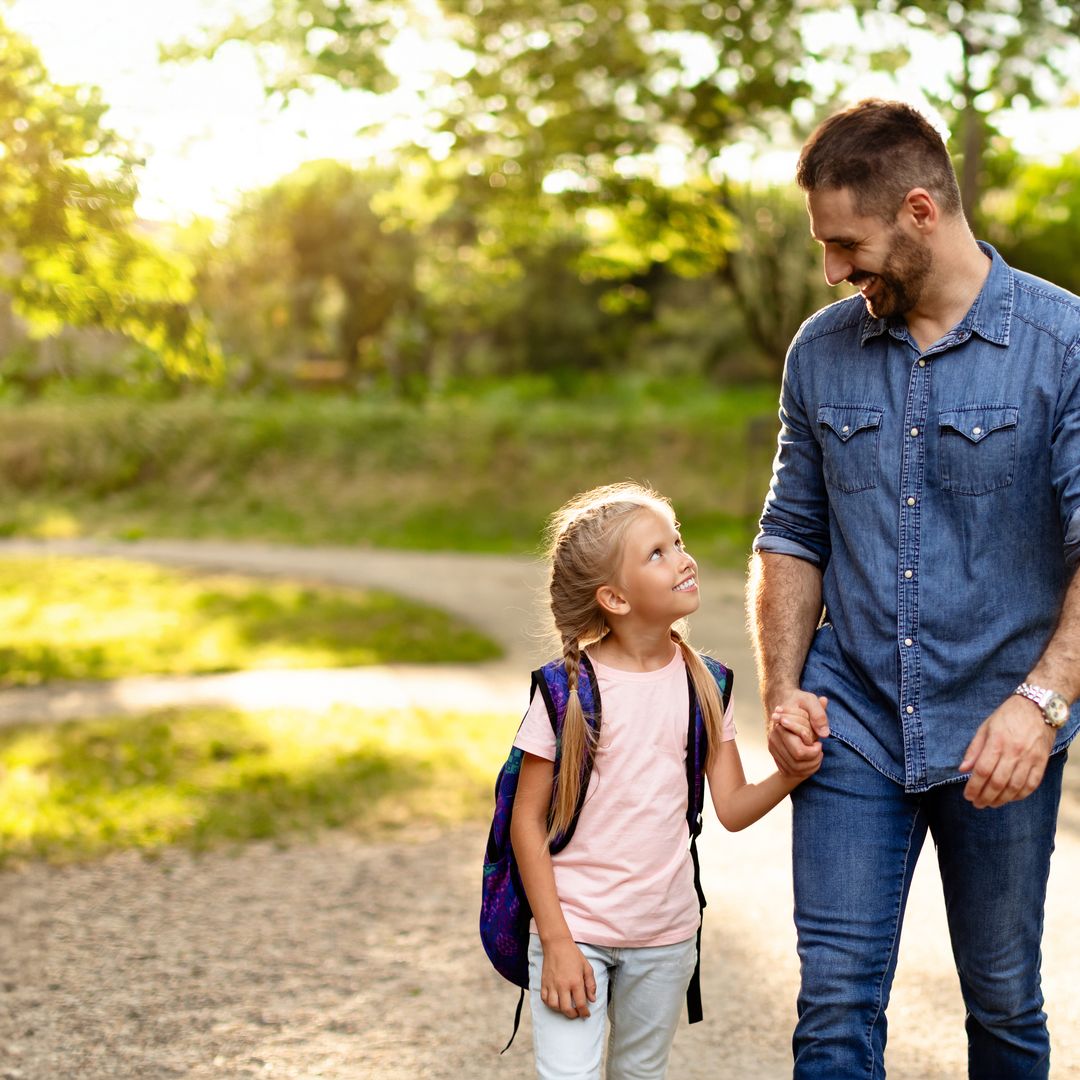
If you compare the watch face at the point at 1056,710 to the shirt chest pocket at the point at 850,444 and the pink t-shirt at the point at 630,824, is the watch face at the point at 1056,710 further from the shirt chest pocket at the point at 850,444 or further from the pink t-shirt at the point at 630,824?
the pink t-shirt at the point at 630,824

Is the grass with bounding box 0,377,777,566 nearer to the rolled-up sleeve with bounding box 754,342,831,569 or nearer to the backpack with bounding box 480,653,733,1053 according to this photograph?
the rolled-up sleeve with bounding box 754,342,831,569

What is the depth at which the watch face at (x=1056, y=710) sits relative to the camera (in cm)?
225

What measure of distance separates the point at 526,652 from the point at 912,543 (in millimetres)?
7265

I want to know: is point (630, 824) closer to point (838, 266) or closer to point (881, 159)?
point (838, 266)

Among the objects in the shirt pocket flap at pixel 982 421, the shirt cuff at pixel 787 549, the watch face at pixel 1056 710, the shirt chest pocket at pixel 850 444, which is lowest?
the watch face at pixel 1056 710

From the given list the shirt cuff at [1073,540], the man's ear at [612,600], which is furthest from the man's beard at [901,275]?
the man's ear at [612,600]

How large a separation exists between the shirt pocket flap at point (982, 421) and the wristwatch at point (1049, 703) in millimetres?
430

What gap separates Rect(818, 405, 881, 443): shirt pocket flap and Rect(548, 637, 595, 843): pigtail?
65cm

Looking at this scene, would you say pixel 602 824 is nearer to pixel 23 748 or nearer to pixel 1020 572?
pixel 1020 572

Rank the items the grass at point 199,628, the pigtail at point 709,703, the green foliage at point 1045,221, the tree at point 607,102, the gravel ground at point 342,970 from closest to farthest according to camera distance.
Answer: the pigtail at point 709,703 < the gravel ground at point 342,970 < the grass at point 199,628 < the tree at point 607,102 < the green foliage at point 1045,221

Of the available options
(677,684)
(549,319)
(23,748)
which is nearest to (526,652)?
(23,748)

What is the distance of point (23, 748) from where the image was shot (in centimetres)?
679

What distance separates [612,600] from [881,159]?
0.87 m

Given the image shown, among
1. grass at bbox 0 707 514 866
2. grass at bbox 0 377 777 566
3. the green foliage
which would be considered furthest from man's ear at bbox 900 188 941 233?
the green foliage
